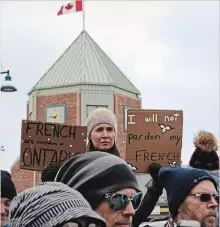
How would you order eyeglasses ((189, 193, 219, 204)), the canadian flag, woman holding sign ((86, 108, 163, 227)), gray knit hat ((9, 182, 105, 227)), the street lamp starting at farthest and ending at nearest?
the canadian flag → the street lamp → woman holding sign ((86, 108, 163, 227)) → eyeglasses ((189, 193, 219, 204)) → gray knit hat ((9, 182, 105, 227))

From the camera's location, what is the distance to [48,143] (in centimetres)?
468

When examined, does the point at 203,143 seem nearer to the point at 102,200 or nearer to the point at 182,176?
the point at 182,176

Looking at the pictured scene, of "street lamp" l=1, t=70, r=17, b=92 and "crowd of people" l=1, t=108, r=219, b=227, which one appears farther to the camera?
"street lamp" l=1, t=70, r=17, b=92

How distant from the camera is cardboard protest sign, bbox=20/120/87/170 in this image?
459 cm

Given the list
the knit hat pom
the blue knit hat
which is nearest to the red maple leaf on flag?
the knit hat pom

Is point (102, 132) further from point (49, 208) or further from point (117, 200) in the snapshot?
point (49, 208)

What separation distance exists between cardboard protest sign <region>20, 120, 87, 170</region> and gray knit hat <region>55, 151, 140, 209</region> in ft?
5.83

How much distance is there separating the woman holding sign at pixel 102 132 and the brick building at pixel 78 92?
25427 millimetres

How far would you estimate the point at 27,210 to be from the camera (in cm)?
214

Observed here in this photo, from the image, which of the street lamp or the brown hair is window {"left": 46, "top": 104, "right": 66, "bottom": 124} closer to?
the street lamp

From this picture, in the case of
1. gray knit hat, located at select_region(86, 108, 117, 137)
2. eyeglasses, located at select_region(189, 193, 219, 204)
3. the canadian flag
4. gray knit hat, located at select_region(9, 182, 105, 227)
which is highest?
the canadian flag

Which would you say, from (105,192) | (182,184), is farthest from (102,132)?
(105,192)

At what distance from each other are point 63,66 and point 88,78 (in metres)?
1.96

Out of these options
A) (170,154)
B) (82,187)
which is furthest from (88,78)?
(82,187)
